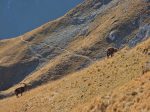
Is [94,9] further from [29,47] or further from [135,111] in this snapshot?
[135,111]

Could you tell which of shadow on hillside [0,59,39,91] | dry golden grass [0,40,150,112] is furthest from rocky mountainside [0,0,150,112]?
dry golden grass [0,40,150,112]

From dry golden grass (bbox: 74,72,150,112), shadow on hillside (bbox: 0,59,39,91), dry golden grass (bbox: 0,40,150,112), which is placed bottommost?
dry golden grass (bbox: 74,72,150,112)

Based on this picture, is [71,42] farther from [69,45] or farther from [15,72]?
[15,72]

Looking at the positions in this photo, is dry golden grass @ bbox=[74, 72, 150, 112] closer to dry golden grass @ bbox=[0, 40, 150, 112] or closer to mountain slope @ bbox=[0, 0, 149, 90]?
dry golden grass @ bbox=[0, 40, 150, 112]

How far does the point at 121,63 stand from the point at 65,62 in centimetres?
6038

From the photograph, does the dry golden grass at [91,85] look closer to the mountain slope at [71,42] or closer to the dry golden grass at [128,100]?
the dry golden grass at [128,100]

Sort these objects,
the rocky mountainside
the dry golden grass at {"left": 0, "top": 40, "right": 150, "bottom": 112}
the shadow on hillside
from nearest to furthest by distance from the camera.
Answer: the dry golden grass at {"left": 0, "top": 40, "right": 150, "bottom": 112} → the rocky mountainside → the shadow on hillside

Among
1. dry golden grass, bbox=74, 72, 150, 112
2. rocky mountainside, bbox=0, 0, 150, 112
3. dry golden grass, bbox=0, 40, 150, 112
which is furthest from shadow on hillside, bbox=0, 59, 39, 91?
dry golden grass, bbox=74, 72, 150, 112

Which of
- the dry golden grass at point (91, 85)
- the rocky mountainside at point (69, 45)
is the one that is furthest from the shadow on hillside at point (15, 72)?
the dry golden grass at point (91, 85)

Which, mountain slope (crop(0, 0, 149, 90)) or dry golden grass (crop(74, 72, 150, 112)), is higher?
mountain slope (crop(0, 0, 149, 90))

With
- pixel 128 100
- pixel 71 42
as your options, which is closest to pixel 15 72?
pixel 71 42

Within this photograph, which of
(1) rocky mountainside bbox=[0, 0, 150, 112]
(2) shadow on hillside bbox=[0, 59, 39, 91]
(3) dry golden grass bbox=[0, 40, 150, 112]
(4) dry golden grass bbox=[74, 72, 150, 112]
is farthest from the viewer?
(2) shadow on hillside bbox=[0, 59, 39, 91]

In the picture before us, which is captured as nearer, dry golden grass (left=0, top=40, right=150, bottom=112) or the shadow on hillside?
dry golden grass (left=0, top=40, right=150, bottom=112)

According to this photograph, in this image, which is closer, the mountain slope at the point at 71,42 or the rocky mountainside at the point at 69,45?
the rocky mountainside at the point at 69,45
